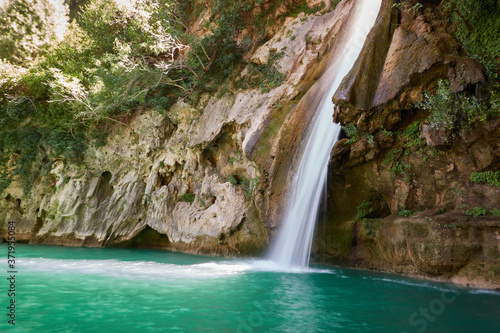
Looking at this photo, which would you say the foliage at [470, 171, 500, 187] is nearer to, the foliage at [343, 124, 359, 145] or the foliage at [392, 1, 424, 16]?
the foliage at [343, 124, 359, 145]

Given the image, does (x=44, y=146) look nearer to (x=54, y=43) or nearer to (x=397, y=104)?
(x=54, y=43)

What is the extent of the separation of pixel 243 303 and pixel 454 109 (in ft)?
20.8

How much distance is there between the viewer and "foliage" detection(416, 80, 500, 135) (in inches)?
298

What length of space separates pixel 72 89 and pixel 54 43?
A: 23.7 feet

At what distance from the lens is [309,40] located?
14367mm

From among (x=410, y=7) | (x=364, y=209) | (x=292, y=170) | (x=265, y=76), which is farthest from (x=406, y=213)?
(x=265, y=76)

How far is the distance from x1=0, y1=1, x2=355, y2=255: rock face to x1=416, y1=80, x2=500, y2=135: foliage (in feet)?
14.2

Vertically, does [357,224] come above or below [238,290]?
above

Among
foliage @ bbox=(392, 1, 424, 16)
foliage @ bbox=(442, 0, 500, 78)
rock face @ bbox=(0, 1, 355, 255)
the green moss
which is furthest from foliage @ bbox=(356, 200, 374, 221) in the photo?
the green moss

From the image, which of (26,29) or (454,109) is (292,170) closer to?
(454,109)

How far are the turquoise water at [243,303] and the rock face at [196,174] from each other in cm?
334

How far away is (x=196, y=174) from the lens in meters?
16.0

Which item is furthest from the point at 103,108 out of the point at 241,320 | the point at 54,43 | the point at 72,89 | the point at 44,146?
the point at 241,320

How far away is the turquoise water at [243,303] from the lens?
5293 millimetres
